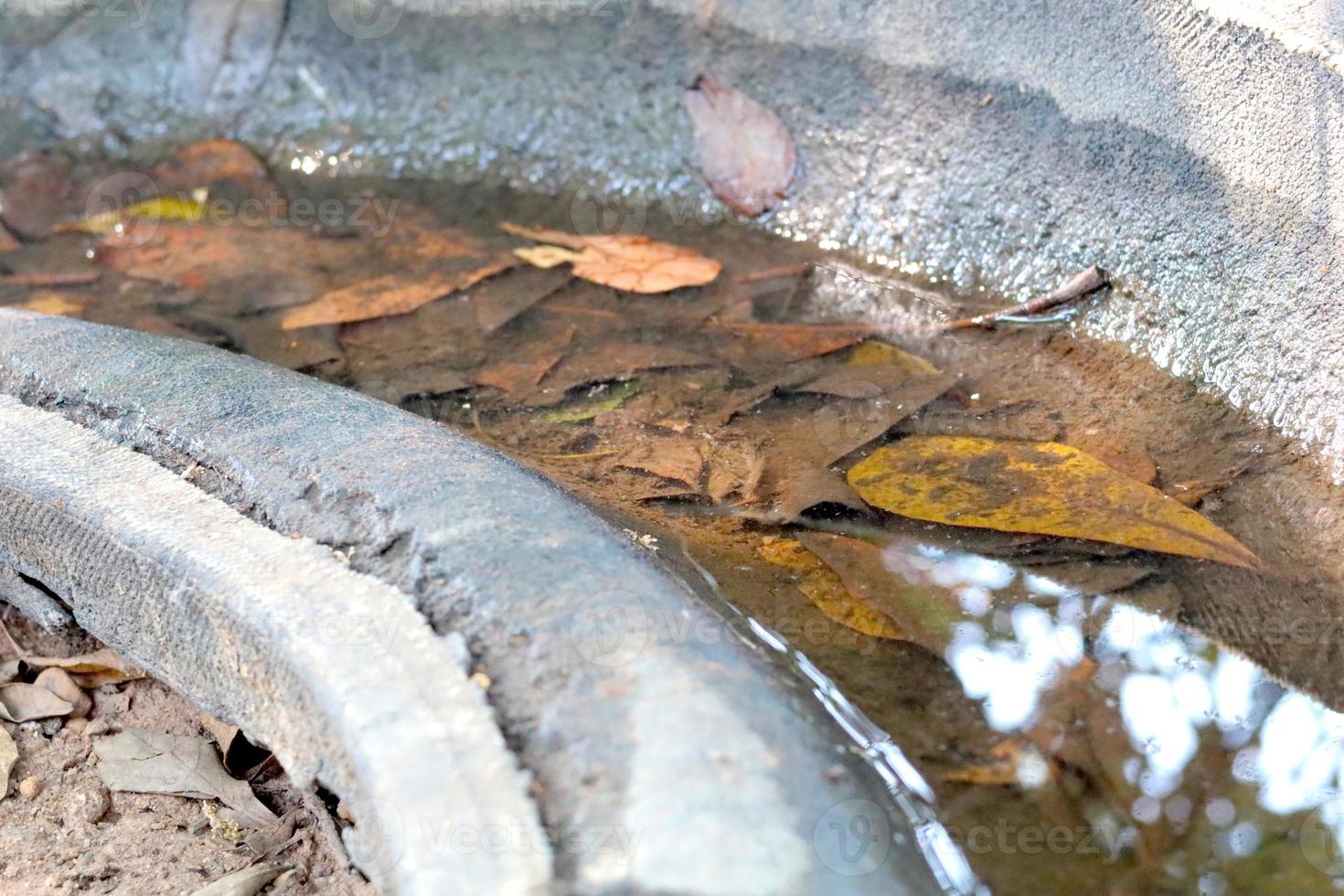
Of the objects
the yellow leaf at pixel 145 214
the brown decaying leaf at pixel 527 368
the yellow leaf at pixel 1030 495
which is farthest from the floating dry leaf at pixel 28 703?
the yellow leaf at pixel 145 214

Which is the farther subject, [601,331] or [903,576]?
[601,331]

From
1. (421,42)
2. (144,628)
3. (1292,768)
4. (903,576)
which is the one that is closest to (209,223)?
(421,42)

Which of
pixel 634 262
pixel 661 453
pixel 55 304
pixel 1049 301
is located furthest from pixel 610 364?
pixel 55 304

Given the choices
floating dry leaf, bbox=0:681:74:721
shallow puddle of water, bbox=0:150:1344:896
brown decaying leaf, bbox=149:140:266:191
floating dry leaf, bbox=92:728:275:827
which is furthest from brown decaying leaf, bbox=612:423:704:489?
brown decaying leaf, bbox=149:140:266:191

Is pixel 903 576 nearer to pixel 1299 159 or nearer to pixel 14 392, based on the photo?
pixel 1299 159

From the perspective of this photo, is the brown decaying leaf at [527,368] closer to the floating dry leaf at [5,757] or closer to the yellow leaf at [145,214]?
the floating dry leaf at [5,757]
